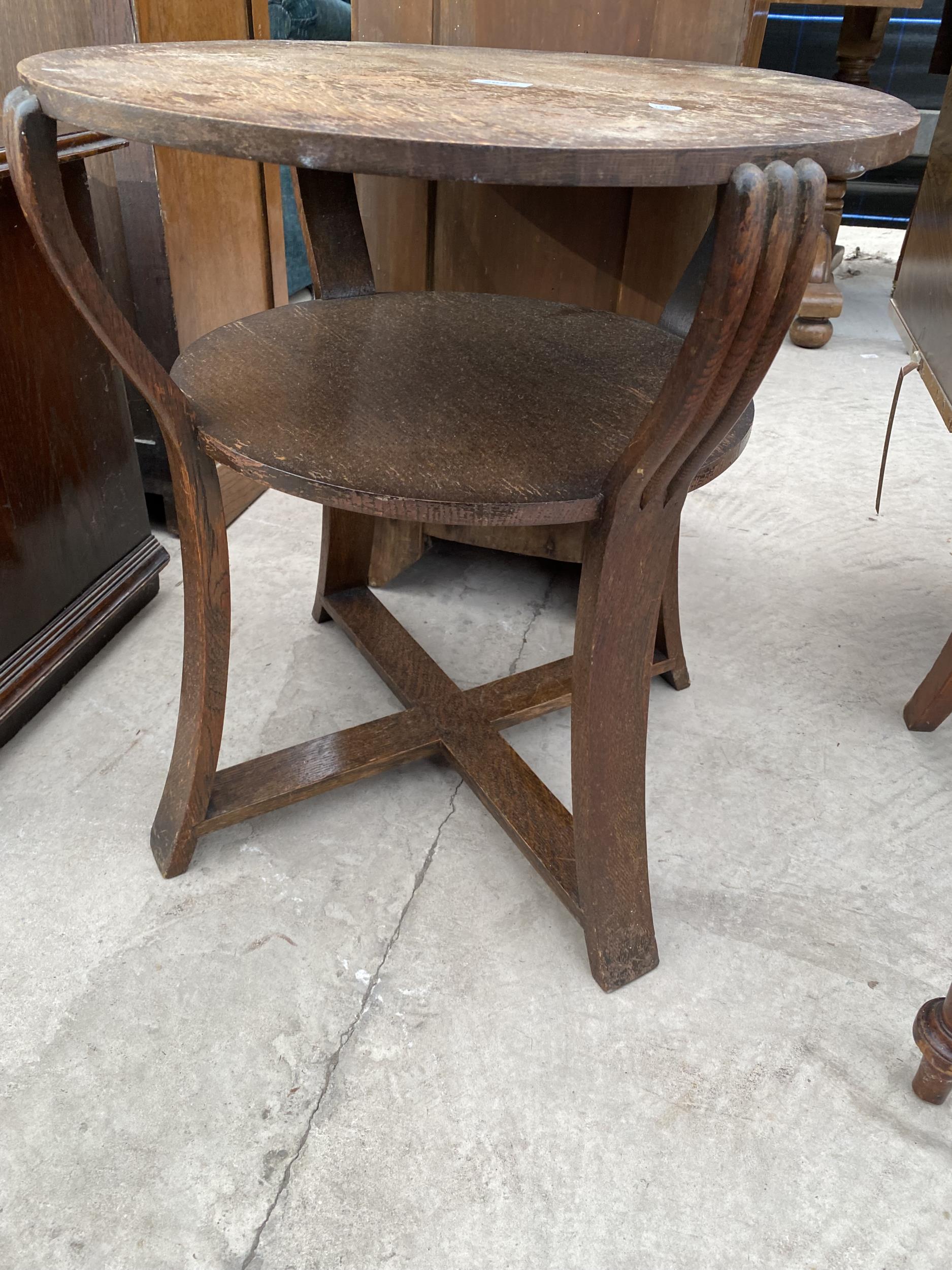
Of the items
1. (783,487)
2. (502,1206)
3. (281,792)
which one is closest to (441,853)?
(281,792)

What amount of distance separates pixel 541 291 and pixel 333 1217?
151 cm

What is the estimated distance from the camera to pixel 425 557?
7.02 ft

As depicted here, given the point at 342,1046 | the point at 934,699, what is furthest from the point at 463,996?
the point at 934,699

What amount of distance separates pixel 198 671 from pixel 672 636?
2.77 ft

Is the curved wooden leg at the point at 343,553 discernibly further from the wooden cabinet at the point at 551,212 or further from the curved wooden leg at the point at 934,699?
the curved wooden leg at the point at 934,699

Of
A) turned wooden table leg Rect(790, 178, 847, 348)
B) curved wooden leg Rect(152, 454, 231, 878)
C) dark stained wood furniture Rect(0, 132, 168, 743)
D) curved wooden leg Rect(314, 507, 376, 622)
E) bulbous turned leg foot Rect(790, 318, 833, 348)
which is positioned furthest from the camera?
bulbous turned leg foot Rect(790, 318, 833, 348)

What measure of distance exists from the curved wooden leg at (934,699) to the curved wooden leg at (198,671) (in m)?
1.14

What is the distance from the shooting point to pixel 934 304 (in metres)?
1.57

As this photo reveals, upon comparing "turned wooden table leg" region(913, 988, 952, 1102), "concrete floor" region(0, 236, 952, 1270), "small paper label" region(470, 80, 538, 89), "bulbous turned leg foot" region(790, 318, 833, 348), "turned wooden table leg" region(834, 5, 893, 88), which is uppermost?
"small paper label" region(470, 80, 538, 89)

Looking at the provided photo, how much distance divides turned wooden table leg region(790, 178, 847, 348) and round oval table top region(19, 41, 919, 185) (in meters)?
2.39

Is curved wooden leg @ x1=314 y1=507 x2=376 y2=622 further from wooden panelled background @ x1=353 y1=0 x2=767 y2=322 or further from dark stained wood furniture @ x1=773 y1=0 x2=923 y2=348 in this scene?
dark stained wood furniture @ x1=773 y1=0 x2=923 y2=348

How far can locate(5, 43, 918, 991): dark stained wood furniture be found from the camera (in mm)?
745

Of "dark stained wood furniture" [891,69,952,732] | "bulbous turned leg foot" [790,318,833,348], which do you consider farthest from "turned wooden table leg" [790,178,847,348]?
"dark stained wood furniture" [891,69,952,732]

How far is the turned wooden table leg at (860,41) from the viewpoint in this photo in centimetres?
335
